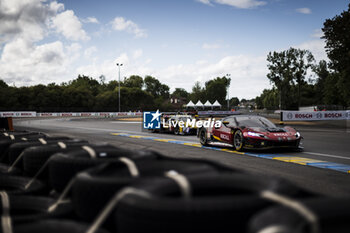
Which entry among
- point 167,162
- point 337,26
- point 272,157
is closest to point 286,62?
point 337,26

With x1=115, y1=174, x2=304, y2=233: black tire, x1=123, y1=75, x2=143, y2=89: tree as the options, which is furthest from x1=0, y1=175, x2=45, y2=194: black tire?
x1=123, y1=75, x2=143, y2=89: tree

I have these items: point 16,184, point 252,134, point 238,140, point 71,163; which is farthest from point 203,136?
point 71,163

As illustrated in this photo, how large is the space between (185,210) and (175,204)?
2.3 inches

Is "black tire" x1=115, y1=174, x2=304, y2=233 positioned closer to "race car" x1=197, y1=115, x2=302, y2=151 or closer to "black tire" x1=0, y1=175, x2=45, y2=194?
"black tire" x1=0, y1=175, x2=45, y2=194

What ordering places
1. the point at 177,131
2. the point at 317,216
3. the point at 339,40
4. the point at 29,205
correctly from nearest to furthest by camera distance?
the point at 317,216, the point at 29,205, the point at 177,131, the point at 339,40

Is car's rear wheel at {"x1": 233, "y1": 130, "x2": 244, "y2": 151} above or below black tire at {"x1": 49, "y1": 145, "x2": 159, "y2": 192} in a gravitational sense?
below

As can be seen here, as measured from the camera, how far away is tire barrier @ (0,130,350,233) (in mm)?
1589

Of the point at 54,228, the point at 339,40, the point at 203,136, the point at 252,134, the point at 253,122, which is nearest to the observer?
the point at 54,228

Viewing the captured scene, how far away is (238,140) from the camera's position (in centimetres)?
1177

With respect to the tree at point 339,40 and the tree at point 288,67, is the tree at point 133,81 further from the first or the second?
the tree at point 339,40

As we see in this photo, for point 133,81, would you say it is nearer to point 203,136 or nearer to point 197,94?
point 197,94

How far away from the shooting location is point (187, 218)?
1.68 meters

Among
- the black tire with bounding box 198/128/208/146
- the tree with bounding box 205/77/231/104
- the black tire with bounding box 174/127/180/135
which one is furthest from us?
the tree with bounding box 205/77/231/104

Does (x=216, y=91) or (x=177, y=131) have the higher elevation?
(x=216, y=91)
